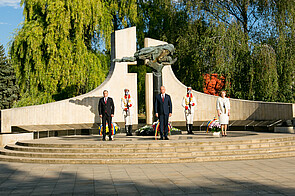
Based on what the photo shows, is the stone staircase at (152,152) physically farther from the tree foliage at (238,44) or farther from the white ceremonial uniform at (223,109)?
the tree foliage at (238,44)

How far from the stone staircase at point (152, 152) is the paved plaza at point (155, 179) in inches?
16.0

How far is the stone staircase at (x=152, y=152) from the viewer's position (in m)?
9.60

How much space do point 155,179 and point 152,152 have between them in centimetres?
289

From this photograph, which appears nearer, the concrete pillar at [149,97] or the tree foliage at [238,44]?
the concrete pillar at [149,97]

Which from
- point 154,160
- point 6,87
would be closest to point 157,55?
point 154,160

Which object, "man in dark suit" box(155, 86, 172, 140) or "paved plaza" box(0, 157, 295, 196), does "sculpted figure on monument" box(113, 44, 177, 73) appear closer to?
"man in dark suit" box(155, 86, 172, 140)

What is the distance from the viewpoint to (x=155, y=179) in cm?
718

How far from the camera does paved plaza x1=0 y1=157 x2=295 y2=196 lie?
6.18 meters

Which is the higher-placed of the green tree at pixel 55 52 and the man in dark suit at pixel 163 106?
the green tree at pixel 55 52

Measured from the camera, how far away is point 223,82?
2416cm

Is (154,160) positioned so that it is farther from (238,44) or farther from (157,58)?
(238,44)

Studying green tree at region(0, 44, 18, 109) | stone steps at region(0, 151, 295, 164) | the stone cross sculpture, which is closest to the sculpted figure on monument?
the stone cross sculpture

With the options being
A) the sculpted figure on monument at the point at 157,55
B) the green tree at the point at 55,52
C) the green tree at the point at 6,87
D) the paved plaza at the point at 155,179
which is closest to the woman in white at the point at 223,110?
the sculpted figure on monument at the point at 157,55

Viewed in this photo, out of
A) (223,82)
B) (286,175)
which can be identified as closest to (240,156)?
(286,175)
